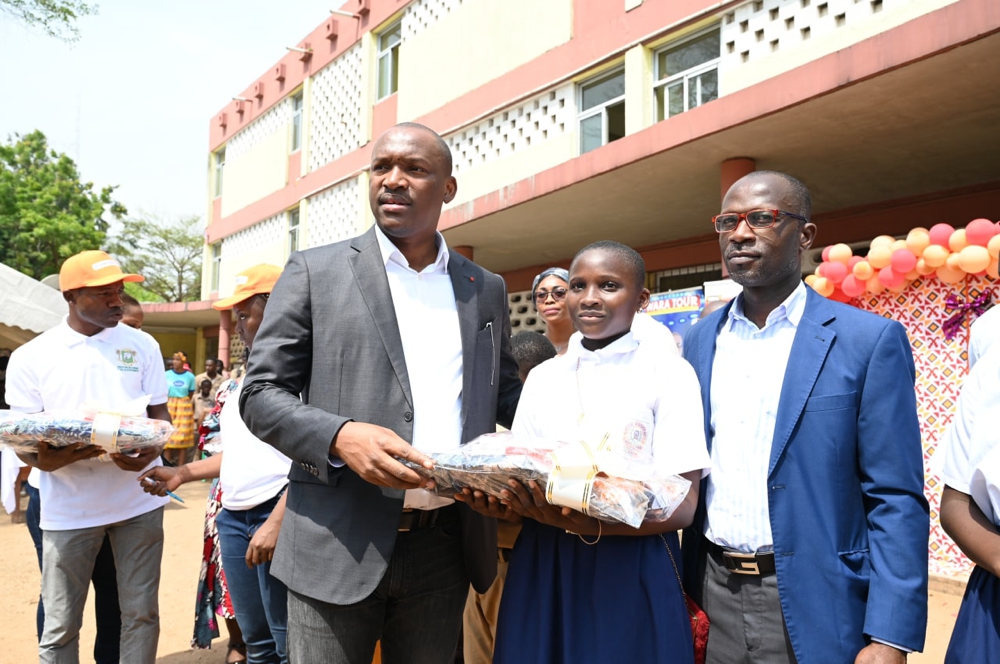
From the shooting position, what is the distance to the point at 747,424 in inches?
85.5

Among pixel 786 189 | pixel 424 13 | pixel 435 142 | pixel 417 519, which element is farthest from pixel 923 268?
pixel 424 13

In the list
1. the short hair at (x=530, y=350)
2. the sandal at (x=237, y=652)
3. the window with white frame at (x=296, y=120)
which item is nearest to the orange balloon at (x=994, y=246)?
the short hair at (x=530, y=350)

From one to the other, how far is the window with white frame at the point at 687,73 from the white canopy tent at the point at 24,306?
854cm

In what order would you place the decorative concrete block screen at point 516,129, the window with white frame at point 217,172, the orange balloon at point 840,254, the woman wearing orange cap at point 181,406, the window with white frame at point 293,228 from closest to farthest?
the orange balloon at point 840,254 → the decorative concrete block screen at point 516,129 → the woman wearing orange cap at point 181,406 → the window with white frame at point 293,228 → the window with white frame at point 217,172

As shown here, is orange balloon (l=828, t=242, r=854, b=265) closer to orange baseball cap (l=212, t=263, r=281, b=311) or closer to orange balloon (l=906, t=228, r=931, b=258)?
orange balloon (l=906, t=228, r=931, b=258)

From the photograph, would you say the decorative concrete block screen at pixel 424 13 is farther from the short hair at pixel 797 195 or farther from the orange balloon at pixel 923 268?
the short hair at pixel 797 195

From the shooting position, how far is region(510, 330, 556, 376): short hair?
13.9 ft

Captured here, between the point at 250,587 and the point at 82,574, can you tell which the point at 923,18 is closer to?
the point at 250,587

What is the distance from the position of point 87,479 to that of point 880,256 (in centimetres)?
552

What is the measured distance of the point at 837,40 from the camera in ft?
22.0

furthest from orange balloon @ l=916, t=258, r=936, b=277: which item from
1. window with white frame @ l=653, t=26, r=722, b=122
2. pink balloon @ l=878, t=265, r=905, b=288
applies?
window with white frame @ l=653, t=26, r=722, b=122

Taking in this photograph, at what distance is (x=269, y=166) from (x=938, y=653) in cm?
1730

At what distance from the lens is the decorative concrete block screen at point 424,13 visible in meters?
12.2

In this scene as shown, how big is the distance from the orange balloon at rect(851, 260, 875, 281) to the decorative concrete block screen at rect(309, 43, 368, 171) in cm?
1078
